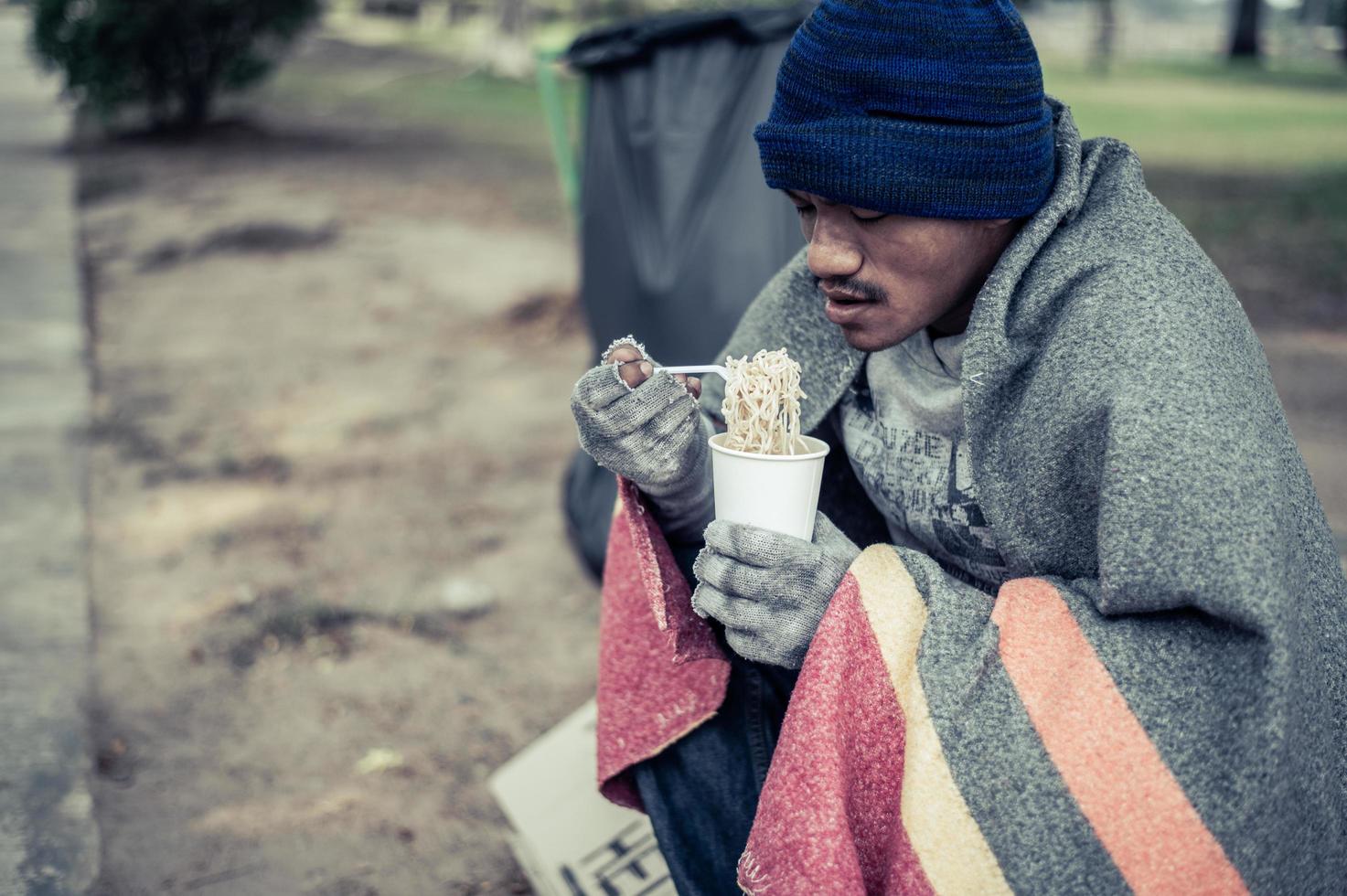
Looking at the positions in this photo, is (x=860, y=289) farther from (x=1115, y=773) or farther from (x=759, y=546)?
(x=1115, y=773)

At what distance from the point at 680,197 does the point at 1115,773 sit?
2.33 m

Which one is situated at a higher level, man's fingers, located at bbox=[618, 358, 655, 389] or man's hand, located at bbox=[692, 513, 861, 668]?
man's fingers, located at bbox=[618, 358, 655, 389]

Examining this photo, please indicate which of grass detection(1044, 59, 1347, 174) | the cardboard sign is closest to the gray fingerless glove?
the cardboard sign

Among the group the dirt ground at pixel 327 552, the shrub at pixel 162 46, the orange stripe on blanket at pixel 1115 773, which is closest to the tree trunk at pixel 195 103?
the shrub at pixel 162 46

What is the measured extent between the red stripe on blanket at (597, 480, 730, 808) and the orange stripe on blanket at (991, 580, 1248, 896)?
1.71 ft

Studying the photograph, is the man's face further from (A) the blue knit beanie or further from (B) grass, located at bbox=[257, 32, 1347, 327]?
(B) grass, located at bbox=[257, 32, 1347, 327]

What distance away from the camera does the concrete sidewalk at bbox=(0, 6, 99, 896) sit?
7.84ft

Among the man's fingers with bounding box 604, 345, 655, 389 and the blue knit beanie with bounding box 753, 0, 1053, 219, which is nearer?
the blue knit beanie with bounding box 753, 0, 1053, 219

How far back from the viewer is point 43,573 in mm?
3541

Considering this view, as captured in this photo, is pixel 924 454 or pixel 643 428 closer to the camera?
pixel 643 428

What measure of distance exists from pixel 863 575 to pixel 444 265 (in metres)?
5.75

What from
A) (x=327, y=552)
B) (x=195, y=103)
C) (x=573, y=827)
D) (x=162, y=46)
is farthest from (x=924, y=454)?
(x=195, y=103)

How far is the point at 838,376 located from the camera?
1871 mm

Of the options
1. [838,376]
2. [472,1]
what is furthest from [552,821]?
[472,1]
